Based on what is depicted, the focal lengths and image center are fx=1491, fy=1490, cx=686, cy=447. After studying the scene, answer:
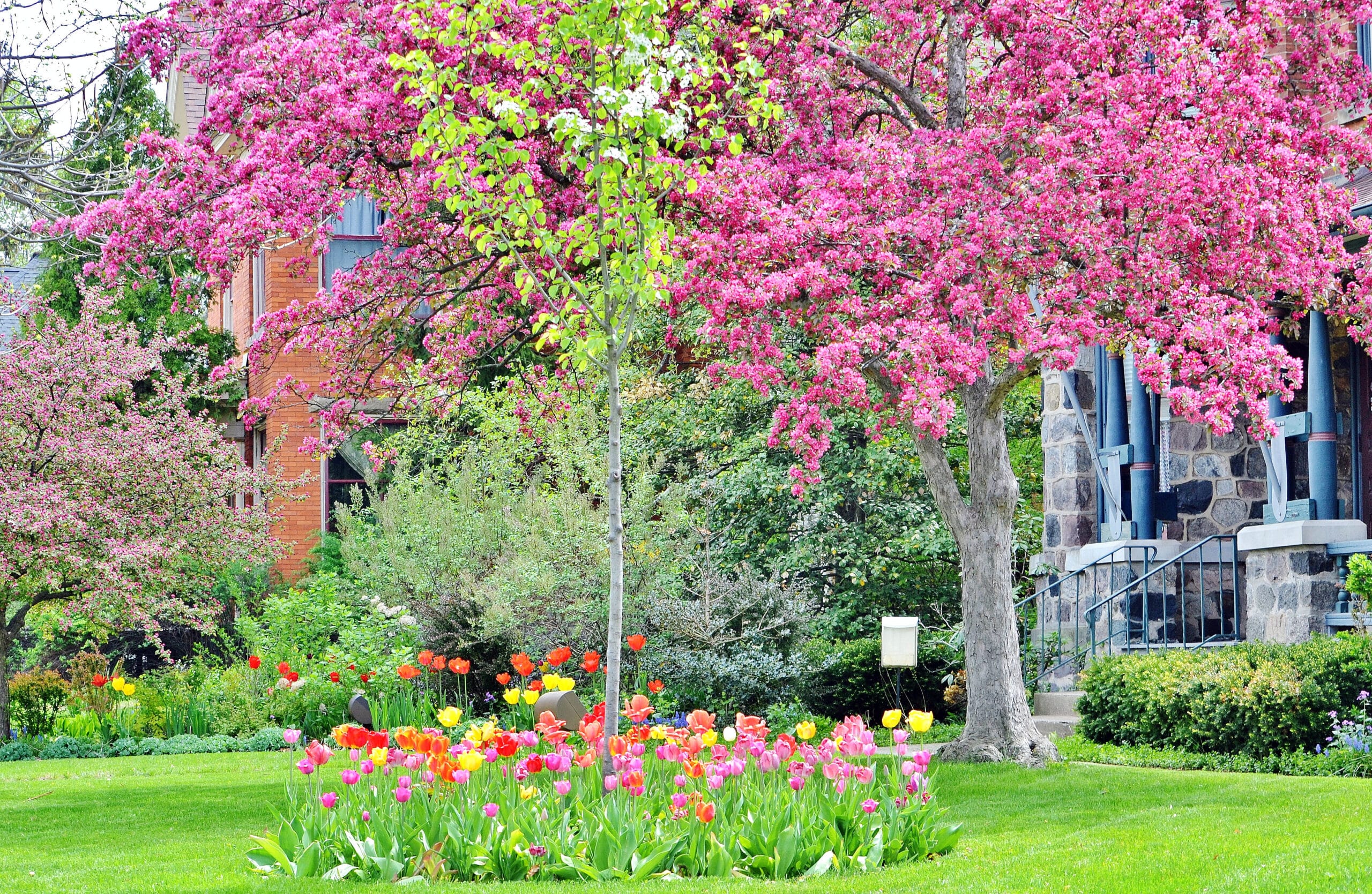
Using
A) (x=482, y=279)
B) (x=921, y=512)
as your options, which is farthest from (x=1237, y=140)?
(x=921, y=512)

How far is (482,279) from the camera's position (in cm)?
1122

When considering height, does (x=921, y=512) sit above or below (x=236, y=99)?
below

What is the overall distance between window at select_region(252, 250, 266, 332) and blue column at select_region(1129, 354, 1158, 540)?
13.3m

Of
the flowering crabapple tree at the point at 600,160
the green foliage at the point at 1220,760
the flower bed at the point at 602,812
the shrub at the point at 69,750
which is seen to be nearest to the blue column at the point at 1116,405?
the green foliage at the point at 1220,760

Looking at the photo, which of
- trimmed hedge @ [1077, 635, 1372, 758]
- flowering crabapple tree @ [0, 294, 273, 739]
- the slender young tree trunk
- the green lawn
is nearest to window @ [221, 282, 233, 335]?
flowering crabapple tree @ [0, 294, 273, 739]

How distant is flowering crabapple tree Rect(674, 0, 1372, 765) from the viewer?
28.5 ft

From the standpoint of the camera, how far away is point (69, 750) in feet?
47.9

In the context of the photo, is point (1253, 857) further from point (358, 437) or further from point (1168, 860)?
point (358, 437)

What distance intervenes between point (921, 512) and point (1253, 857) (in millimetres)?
9599

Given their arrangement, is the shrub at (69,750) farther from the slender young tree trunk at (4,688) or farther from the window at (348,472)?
the window at (348,472)

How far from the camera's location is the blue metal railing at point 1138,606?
531 inches

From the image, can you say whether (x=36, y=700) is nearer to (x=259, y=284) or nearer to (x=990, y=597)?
(x=259, y=284)

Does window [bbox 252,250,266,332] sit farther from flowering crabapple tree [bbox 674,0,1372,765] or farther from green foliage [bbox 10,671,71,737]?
flowering crabapple tree [bbox 674,0,1372,765]

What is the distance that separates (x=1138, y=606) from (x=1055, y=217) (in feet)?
20.7
